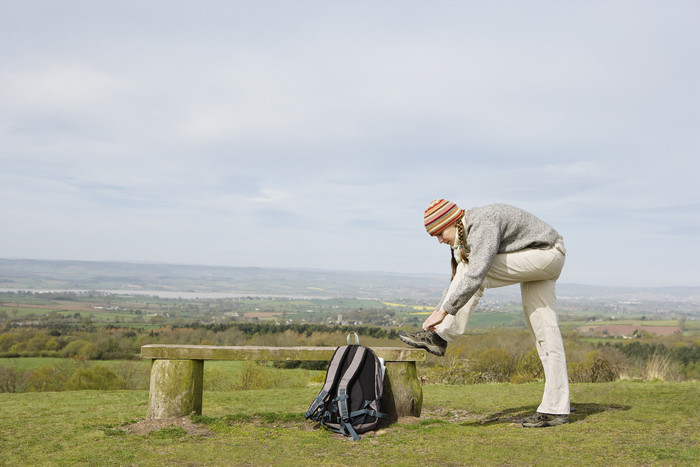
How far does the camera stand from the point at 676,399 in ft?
21.6

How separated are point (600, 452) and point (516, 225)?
2056 mm

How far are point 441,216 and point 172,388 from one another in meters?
3.36

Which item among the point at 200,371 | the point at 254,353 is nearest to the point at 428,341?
the point at 254,353

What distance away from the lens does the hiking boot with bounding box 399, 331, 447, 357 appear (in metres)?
5.10

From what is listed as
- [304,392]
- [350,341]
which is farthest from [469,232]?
[304,392]

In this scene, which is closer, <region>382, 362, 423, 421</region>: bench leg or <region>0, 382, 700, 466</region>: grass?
<region>0, 382, 700, 466</region>: grass

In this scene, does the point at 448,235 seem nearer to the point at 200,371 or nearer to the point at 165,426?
the point at 200,371

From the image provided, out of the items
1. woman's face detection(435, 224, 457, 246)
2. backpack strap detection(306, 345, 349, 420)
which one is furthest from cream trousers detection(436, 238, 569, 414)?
backpack strap detection(306, 345, 349, 420)

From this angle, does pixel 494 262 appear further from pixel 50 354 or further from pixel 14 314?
pixel 14 314

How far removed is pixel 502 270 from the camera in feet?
16.3

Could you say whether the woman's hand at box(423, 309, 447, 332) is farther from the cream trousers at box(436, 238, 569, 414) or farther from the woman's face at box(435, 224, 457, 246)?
the woman's face at box(435, 224, 457, 246)

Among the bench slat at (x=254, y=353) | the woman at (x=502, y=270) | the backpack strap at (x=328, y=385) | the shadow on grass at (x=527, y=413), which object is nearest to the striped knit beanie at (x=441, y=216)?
the woman at (x=502, y=270)

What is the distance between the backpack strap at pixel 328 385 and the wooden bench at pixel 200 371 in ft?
0.81

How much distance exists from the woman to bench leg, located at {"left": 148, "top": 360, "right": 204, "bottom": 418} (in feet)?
7.80
